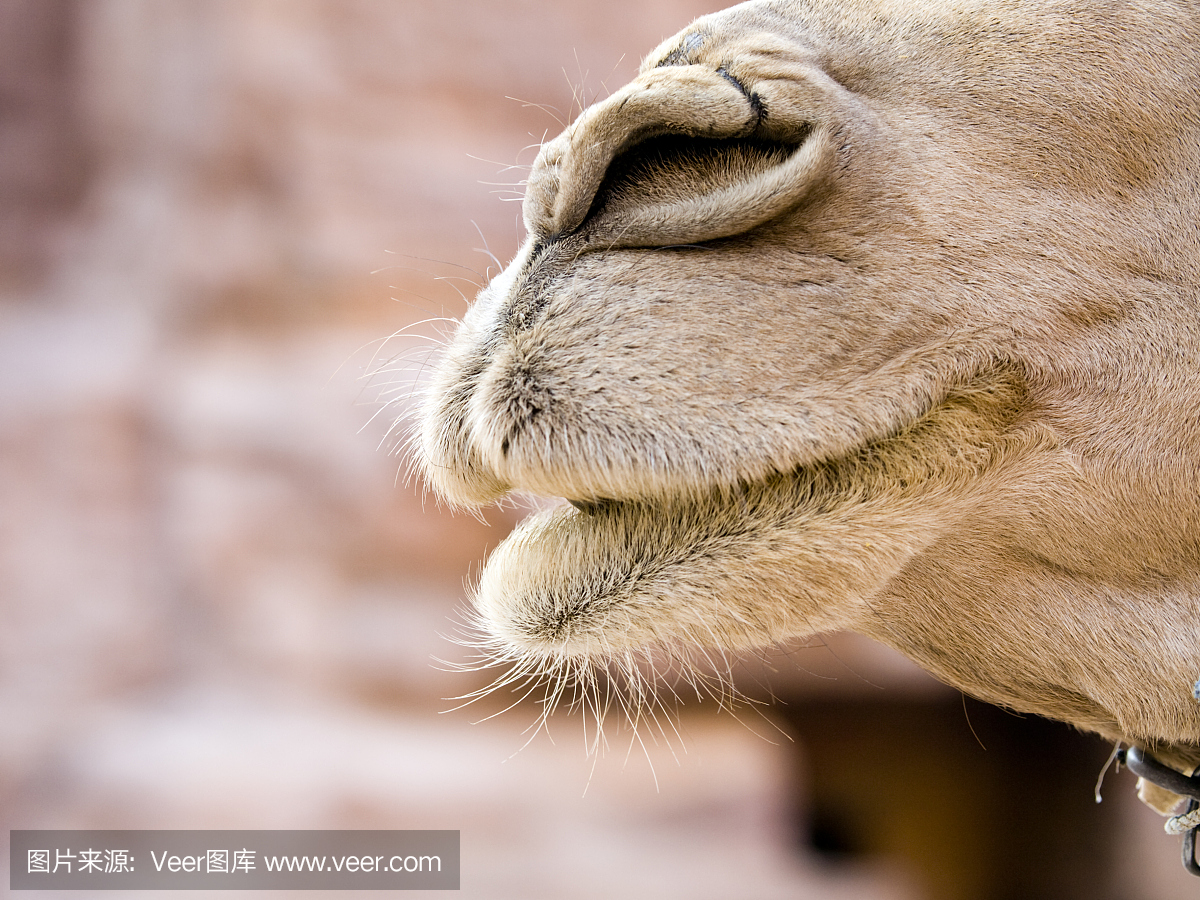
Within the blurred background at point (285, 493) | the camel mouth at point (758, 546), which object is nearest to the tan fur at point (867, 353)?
the camel mouth at point (758, 546)

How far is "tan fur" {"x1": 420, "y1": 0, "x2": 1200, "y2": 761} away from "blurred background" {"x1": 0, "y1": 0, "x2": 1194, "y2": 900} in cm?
203

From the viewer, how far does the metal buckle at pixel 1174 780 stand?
3.40ft

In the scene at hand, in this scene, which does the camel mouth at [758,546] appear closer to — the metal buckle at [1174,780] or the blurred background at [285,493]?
the metal buckle at [1174,780]

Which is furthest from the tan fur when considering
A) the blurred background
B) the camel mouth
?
the blurred background

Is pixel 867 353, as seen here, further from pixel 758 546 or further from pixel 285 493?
pixel 285 493

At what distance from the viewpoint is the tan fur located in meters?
0.83

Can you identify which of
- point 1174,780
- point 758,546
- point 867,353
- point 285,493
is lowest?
point 1174,780

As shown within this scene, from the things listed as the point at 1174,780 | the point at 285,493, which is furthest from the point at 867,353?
the point at 285,493

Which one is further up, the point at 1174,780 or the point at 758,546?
the point at 758,546

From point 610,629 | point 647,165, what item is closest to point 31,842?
point 610,629

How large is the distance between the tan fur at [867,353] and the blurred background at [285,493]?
6.65 feet

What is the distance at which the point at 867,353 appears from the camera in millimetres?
864

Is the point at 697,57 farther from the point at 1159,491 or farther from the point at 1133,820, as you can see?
the point at 1133,820

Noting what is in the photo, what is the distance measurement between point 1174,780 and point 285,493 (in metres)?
2.67
